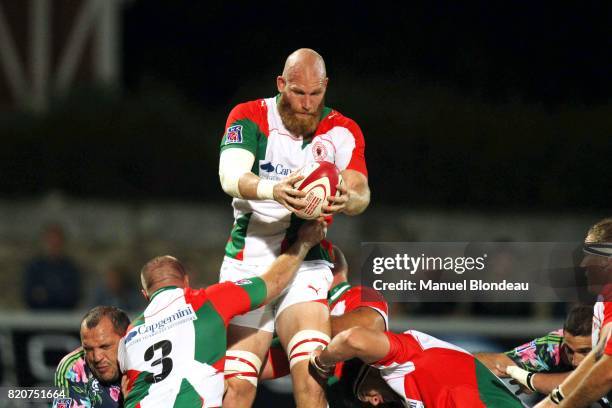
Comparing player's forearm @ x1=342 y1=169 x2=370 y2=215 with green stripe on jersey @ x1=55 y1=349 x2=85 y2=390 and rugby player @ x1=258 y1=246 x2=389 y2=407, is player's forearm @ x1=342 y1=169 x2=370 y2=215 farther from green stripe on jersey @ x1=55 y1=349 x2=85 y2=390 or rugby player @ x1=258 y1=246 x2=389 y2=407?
green stripe on jersey @ x1=55 y1=349 x2=85 y2=390

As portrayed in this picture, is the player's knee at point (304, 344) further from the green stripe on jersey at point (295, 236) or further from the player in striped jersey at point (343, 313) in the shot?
the green stripe on jersey at point (295, 236)

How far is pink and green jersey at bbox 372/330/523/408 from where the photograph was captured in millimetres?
5438

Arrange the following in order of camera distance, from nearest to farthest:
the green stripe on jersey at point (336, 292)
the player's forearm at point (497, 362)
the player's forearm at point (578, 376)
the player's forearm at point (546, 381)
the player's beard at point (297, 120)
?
the player's forearm at point (578, 376)
the player's beard at point (297, 120)
the player's forearm at point (546, 381)
the green stripe on jersey at point (336, 292)
the player's forearm at point (497, 362)

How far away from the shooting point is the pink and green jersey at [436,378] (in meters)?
5.44

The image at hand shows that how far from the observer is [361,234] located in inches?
444

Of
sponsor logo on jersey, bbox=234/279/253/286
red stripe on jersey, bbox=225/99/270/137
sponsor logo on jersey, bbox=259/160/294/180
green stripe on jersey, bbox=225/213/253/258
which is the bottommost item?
sponsor logo on jersey, bbox=234/279/253/286

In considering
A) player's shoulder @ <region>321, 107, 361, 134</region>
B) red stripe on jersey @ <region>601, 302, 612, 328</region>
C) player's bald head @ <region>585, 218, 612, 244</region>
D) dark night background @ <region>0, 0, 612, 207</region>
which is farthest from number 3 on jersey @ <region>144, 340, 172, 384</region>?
dark night background @ <region>0, 0, 612, 207</region>

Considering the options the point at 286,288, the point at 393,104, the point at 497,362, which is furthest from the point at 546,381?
the point at 393,104

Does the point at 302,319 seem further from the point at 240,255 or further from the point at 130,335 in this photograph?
the point at 130,335

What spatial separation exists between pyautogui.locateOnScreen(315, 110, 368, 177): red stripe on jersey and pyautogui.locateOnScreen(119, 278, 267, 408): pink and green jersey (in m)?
0.82

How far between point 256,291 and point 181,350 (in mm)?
480

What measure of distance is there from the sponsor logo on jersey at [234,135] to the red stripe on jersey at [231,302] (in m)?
0.75

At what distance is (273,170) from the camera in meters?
5.70

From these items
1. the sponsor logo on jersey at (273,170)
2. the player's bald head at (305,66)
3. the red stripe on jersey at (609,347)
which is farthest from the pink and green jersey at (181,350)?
the red stripe on jersey at (609,347)
